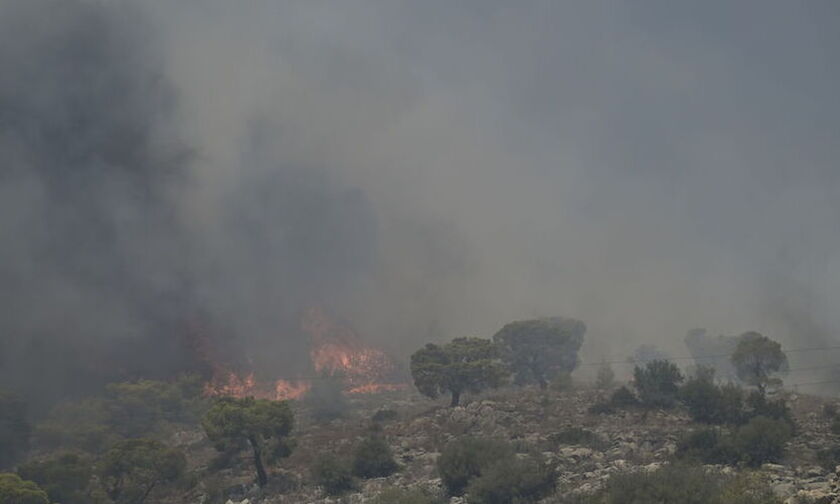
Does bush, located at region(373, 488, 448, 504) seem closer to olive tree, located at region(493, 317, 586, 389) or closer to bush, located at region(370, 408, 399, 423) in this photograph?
bush, located at region(370, 408, 399, 423)

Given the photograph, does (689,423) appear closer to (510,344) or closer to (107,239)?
(510,344)

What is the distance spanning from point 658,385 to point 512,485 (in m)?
32.3

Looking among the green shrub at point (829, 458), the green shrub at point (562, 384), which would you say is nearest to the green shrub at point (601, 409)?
the green shrub at point (562, 384)

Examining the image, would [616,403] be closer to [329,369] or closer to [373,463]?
[373,463]

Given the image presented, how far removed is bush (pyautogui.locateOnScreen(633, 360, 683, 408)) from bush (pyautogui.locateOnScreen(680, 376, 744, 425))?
3471 millimetres

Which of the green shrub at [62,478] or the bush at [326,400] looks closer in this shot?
the green shrub at [62,478]

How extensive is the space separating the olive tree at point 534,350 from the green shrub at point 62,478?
62897 mm

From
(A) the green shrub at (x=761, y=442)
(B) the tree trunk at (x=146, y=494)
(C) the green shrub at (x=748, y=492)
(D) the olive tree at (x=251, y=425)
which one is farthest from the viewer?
(D) the olive tree at (x=251, y=425)

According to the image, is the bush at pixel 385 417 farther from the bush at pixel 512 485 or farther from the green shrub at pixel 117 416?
the bush at pixel 512 485

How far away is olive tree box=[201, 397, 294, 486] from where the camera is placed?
58250mm

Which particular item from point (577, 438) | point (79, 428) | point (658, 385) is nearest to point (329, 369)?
point (79, 428)

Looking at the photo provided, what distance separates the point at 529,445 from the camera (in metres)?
52.4

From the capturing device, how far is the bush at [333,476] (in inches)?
2004

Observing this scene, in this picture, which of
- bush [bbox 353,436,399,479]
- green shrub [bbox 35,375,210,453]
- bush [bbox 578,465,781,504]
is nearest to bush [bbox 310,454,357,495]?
bush [bbox 353,436,399,479]
